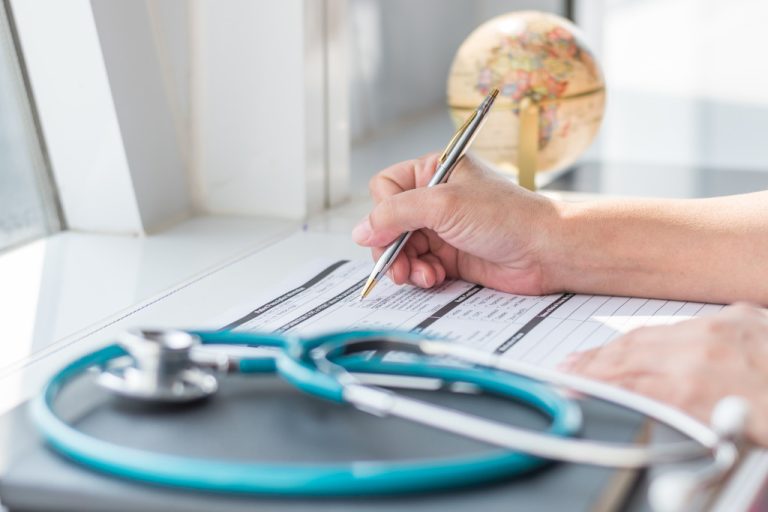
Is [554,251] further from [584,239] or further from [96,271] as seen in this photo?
[96,271]

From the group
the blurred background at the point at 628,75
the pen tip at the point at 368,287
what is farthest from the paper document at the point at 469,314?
the blurred background at the point at 628,75

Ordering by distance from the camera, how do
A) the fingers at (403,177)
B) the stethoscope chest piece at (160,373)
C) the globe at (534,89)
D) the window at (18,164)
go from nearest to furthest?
1. the stethoscope chest piece at (160,373)
2. the fingers at (403,177)
3. the window at (18,164)
4. the globe at (534,89)

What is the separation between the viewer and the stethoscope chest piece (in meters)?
0.60

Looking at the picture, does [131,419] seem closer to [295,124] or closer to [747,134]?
[295,124]

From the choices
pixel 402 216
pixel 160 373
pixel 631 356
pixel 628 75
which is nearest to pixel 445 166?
pixel 402 216

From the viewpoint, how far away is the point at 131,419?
2.00 ft

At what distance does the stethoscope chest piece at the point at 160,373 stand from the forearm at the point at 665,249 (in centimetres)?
43

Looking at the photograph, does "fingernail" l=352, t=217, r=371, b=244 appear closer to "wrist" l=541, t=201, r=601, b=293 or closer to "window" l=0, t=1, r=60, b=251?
"wrist" l=541, t=201, r=601, b=293

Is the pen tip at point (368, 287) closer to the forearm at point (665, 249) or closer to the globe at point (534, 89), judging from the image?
the forearm at point (665, 249)

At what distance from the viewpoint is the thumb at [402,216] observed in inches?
37.7

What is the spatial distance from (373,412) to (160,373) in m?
0.12

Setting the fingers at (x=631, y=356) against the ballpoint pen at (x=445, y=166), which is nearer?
the fingers at (x=631, y=356)

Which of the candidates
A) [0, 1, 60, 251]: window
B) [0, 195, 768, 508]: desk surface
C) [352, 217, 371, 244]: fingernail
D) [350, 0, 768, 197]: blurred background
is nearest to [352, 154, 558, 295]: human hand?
[352, 217, 371, 244]: fingernail

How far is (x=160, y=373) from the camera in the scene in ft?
1.99
